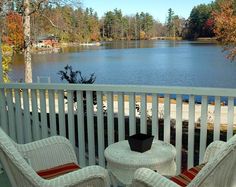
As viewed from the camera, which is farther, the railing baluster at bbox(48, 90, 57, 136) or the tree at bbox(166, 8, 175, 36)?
the tree at bbox(166, 8, 175, 36)

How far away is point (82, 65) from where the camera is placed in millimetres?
26422

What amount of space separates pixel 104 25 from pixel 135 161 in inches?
1650

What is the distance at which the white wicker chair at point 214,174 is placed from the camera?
154cm

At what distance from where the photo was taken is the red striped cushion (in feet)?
7.22

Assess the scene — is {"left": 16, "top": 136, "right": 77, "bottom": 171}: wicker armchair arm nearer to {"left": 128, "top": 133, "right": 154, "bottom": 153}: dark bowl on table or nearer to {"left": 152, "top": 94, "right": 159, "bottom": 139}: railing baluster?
{"left": 128, "top": 133, "right": 154, "bottom": 153}: dark bowl on table

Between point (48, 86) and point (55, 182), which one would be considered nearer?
point (55, 182)

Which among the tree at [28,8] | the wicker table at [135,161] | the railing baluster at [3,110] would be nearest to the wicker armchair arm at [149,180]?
the wicker table at [135,161]

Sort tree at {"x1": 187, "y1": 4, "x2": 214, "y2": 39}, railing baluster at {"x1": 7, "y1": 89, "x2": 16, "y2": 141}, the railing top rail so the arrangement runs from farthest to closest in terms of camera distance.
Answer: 1. tree at {"x1": 187, "y1": 4, "x2": 214, "y2": 39}
2. railing baluster at {"x1": 7, "y1": 89, "x2": 16, "y2": 141}
3. the railing top rail

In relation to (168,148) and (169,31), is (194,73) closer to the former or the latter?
(169,31)

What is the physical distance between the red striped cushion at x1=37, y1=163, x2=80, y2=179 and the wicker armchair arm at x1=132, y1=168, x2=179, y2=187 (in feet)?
2.14

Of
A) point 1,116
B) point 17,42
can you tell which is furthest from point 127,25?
point 1,116

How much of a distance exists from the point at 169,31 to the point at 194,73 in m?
10.3

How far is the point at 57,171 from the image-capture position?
2.27 m

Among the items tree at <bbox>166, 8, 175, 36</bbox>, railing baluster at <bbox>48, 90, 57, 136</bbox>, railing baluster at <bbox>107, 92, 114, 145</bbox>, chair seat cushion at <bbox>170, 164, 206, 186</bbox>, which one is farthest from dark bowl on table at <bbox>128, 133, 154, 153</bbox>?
tree at <bbox>166, 8, 175, 36</bbox>
